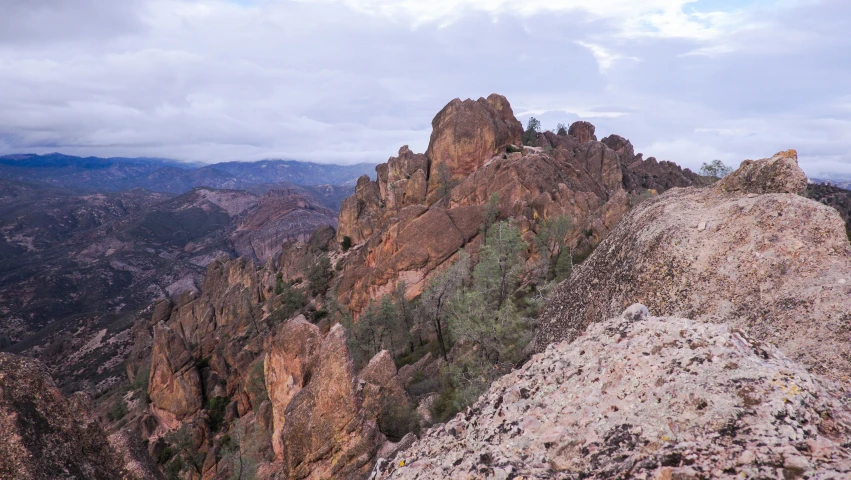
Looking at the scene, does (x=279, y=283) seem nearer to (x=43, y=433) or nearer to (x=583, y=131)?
→ (x=43, y=433)

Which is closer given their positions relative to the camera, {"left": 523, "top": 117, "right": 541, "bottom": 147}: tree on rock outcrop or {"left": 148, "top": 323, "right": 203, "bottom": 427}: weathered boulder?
{"left": 148, "top": 323, "right": 203, "bottom": 427}: weathered boulder

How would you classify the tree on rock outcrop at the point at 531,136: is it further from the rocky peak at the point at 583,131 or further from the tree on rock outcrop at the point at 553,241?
the tree on rock outcrop at the point at 553,241

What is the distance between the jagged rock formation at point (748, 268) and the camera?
9.78 m

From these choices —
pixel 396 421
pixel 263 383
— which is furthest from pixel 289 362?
pixel 263 383

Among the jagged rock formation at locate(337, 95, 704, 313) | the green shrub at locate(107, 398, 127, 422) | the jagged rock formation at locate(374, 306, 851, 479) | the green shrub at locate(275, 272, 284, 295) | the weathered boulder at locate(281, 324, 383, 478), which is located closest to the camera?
the jagged rock formation at locate(374, 306, 851, 479)

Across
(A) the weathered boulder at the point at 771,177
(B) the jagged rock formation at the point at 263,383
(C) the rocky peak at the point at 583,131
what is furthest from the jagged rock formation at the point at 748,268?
(C) the rocky peak at the point at 583,131

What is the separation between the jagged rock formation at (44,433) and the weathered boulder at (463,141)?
2727 inches

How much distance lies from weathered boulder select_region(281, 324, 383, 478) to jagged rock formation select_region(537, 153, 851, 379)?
1144 centimetres

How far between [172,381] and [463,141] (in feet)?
214

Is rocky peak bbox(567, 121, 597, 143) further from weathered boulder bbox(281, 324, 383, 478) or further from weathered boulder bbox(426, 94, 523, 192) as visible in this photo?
weathered boulder bbox(281, 324, 383, 478)

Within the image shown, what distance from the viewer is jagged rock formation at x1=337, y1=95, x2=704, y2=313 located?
5831 cm

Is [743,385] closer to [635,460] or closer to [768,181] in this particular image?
[635,460]

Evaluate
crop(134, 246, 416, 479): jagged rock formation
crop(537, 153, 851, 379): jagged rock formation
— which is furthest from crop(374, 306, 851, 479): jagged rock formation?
crop(134, 246, 416, 479): jagged rock formation

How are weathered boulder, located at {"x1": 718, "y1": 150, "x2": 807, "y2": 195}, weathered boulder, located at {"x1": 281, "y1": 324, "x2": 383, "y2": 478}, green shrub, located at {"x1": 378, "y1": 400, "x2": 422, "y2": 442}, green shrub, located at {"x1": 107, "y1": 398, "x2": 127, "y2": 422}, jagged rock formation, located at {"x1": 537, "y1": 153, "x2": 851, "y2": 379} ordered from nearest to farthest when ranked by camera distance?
jagged rock formation, located at {"x1": 537, "y1": 153, "x2": 851, "y2": 379} < weathered boulder, located at {"x1": 718, "y1": 150, "x2": 807, "y2": 195} < weathered boulder, located at {"x1": 281, "y1": 324, "x2": 383, "y2": 478} < green shrub, located at {"x1": 378, "y1": 400, "x2": 422, "y2": 442} < green shrub, located at {"x1": 107, "y1": 398, "x2": 127, "y2": 422}
